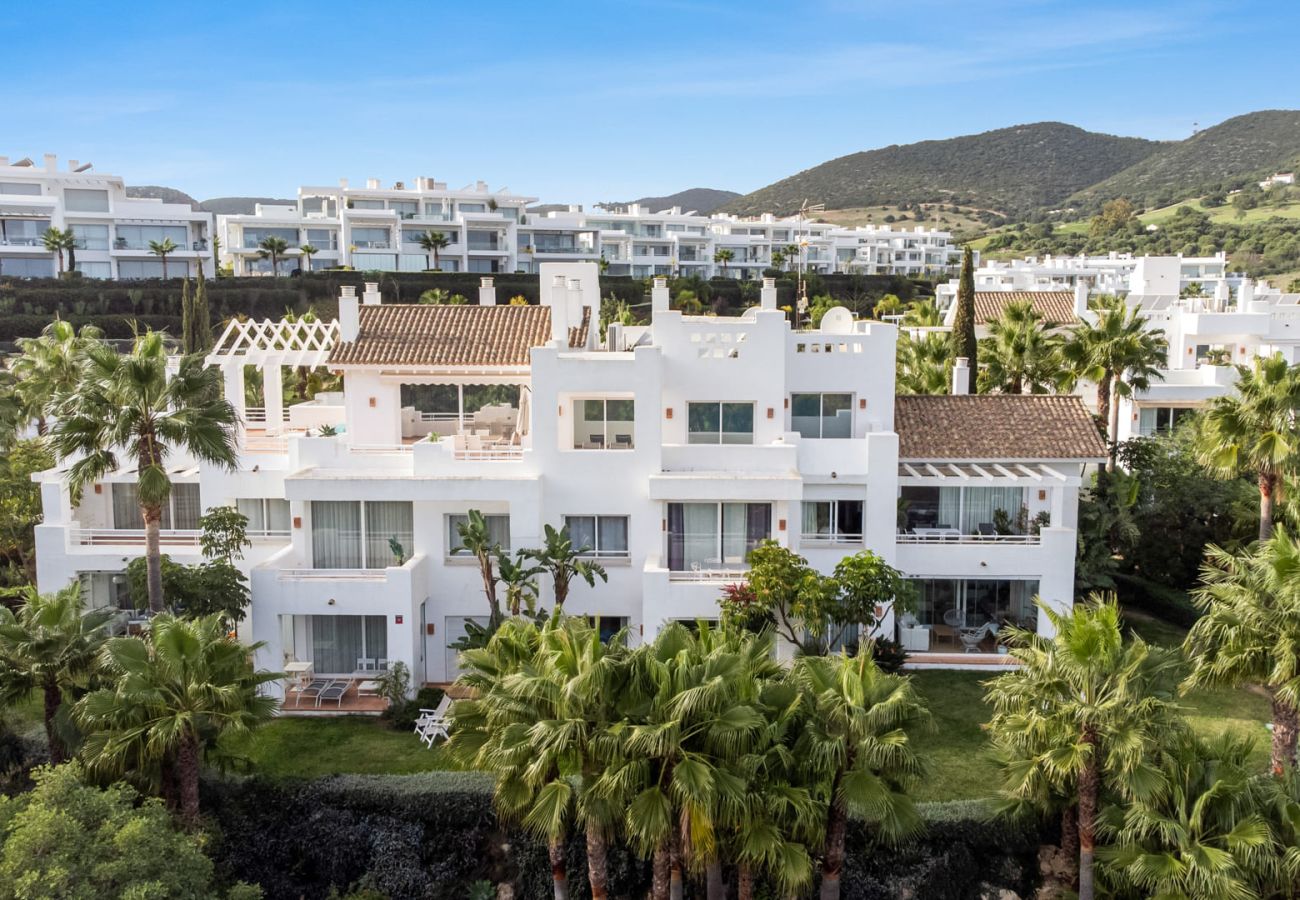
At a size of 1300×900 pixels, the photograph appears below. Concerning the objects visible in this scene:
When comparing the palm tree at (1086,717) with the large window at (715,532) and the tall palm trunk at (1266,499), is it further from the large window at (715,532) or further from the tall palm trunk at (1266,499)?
the tall palm trunk at (1266,499)

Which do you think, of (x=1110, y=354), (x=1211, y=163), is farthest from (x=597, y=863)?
(x=1211, y=163)

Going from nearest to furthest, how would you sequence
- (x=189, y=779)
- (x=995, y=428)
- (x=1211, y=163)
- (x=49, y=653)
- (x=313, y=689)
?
(x=189, y=779), (x=49, y=653), (x=313, y=689), (x=995, y=428), (x=1211, y=163)

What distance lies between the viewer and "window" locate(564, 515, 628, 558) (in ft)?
90.4

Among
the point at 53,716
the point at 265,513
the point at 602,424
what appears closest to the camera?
the point at 53,716

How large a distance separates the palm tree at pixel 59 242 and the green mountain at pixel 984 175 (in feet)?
395

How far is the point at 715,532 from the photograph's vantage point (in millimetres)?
27297

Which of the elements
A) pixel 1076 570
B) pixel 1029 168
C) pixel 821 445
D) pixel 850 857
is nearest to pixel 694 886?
pixel 850 857

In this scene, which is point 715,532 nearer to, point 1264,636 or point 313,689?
point 313,689

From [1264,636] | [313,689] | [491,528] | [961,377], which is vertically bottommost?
[313,689]

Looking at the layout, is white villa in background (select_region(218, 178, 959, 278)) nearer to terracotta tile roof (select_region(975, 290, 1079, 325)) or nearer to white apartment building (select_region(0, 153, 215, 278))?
white apartment building (select_region(0, 153, 215, 278))

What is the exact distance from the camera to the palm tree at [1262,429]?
26.7 m

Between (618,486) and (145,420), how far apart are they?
1089 centimetres

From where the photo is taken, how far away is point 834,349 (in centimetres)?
3058

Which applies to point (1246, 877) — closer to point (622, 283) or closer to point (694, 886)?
point (694, 886)
